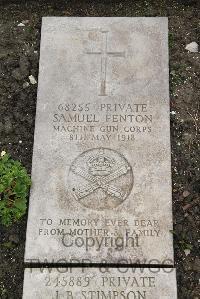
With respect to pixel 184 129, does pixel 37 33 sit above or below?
above

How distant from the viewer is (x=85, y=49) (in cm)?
464

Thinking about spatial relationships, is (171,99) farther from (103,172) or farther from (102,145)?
(103,172)

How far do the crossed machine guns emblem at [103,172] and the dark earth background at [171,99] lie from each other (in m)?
0.49

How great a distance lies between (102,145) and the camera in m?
4.25

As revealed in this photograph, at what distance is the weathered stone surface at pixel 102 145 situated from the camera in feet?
12.9

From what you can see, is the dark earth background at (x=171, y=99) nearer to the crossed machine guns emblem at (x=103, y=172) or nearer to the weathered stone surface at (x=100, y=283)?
the weathered stone surface at (x=100, y=283)

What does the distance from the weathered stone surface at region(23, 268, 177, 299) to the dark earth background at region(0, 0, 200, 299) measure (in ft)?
0.84

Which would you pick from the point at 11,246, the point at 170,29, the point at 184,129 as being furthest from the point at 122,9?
the point at 11,246

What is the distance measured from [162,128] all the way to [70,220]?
114 cm

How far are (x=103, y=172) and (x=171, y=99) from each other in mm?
1088

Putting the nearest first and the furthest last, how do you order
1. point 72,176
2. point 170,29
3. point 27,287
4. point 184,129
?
point 27,287, point 72,176, point 184,129, point 170,29

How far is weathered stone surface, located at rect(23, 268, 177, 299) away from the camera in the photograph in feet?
12.3

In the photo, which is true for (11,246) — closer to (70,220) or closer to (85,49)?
(70,220)

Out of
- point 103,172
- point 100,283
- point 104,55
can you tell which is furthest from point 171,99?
point 100,283
